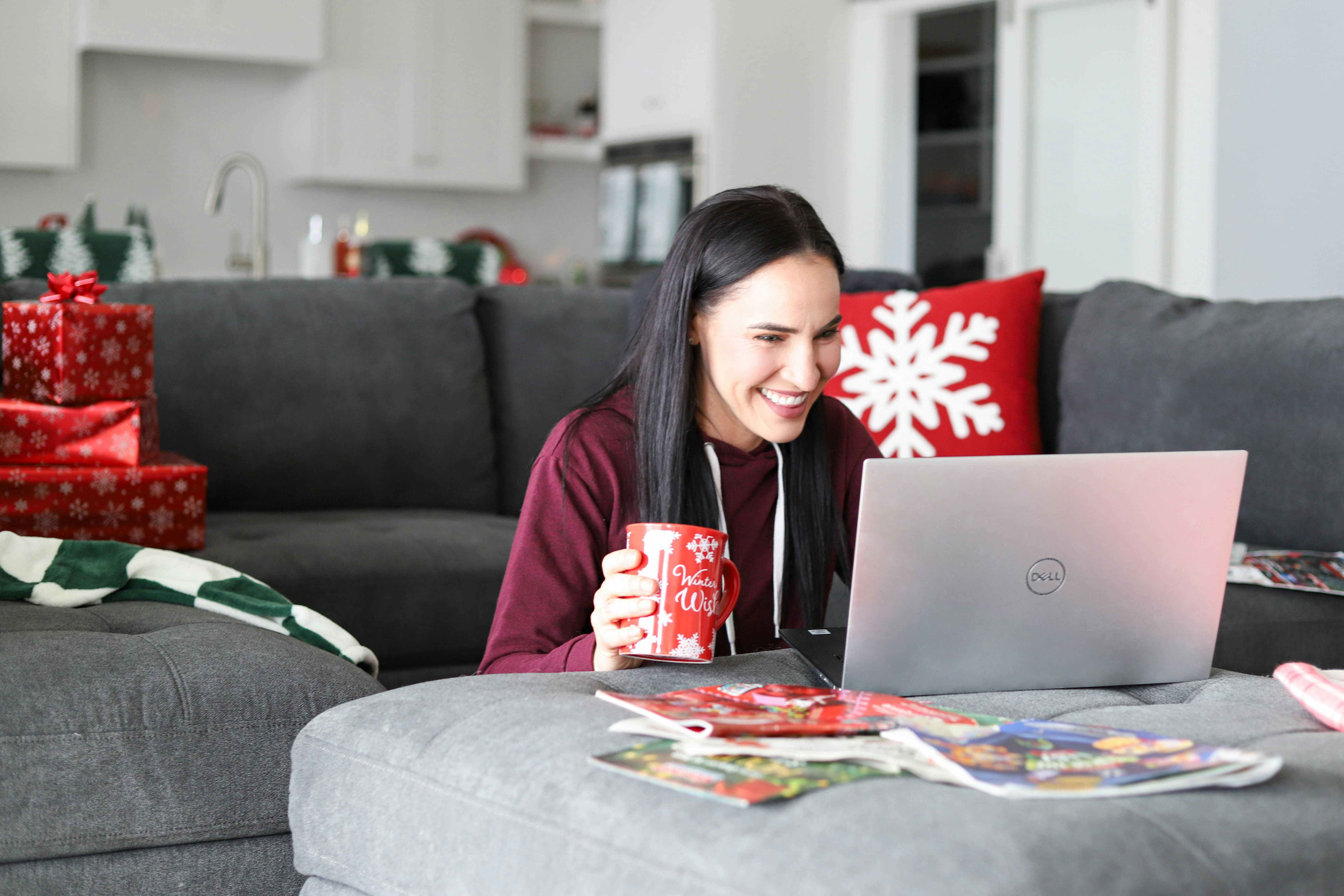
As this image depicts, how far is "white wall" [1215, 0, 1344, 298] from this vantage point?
346 cm

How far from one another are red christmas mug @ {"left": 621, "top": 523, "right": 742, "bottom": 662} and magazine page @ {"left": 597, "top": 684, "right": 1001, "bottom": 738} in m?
0.04

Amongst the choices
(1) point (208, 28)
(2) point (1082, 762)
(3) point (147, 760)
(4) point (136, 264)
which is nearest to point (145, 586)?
(3) point (147, 760)

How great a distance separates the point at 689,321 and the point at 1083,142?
13.4 feet

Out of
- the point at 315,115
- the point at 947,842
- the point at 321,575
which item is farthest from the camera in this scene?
the point at 315,115

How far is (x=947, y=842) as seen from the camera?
2.69ft

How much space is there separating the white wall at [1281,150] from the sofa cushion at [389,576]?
2252 mm

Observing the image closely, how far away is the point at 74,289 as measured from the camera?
214cm

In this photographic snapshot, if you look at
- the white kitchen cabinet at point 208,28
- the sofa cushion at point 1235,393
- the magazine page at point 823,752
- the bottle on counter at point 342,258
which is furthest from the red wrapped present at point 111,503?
the white kitchen cabinet at point 208,28

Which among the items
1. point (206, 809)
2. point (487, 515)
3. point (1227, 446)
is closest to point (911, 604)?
point (206, 809)

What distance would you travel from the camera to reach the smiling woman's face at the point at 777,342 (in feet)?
4.65

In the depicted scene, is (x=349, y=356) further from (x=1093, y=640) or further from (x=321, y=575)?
(x=1093, y=640)

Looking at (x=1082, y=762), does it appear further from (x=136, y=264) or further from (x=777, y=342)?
(x=136, y=264)

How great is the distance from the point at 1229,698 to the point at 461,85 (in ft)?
17.9

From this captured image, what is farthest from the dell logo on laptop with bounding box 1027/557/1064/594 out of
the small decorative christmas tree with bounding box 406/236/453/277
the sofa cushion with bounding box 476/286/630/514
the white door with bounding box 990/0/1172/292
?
the white door with bounding box 990/0/1172/292
